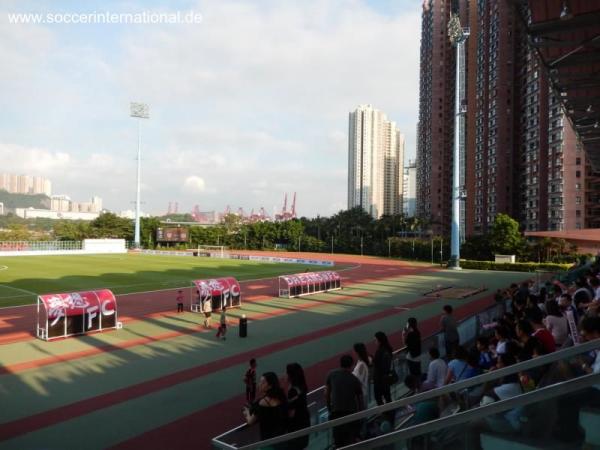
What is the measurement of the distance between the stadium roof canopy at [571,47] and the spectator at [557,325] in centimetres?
490

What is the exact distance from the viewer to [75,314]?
19.1m

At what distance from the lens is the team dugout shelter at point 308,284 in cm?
3016

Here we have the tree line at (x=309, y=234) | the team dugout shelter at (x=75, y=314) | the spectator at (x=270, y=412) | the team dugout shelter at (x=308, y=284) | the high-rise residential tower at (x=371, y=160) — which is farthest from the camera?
the high-rise residential tower at (x=371, y=160)

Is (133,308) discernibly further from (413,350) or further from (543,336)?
(543,336)

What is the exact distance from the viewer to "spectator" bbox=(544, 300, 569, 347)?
27.2ft

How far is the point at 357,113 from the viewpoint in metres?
172

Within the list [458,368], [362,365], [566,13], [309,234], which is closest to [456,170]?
[309,234]

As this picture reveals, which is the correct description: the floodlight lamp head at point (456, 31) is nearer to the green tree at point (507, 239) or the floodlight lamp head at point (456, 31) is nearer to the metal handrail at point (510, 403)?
the green tree at point (507, 239)

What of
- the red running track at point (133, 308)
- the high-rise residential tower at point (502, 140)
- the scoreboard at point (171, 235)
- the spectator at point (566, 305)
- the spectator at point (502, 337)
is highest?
the high-rise residential tower at point (502, 140)

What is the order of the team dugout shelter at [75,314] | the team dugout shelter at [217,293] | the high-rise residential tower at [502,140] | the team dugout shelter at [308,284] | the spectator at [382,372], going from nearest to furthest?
1. the spectator at [382,372]
2. the team dugout shelter at [75,314]
3. the team dugout shelter at [217,293]
4. the team dugout shelter at [308,284]
5. the high-rise residential tower at [502,140]

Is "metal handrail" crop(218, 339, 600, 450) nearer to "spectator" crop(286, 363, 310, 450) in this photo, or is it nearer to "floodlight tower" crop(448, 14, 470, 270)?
"spectator" crop(286, 363, 310, 450)

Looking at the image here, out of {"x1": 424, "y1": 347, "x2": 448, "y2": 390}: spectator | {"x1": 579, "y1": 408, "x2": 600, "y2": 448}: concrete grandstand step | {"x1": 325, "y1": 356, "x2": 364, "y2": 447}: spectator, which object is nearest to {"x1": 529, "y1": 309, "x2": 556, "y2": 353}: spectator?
{"x1": 424, "y1": 347, "x2": 448, "y2": 390}: spectator

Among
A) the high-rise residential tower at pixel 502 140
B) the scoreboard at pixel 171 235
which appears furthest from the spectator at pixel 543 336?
the scoreboard at pixel 171 235

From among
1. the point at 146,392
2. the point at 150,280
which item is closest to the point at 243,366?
the point at 146,392
